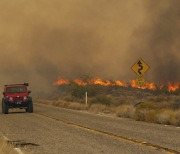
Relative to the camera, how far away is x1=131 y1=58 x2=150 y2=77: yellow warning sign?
24531 mm

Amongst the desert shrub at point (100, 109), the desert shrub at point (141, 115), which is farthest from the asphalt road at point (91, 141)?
the desert shrub at point (100, 109)

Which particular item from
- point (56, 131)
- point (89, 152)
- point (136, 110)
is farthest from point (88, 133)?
point (136, 110)

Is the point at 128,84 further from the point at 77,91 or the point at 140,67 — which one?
the point at 140,67

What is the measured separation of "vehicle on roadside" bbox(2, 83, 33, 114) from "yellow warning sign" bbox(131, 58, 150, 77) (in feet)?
25.0

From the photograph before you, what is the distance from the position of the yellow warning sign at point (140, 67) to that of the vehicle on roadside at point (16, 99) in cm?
762

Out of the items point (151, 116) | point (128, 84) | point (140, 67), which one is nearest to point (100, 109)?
point (140, 67)

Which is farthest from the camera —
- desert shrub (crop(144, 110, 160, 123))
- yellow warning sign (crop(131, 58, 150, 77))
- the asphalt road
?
yellow warning sign (crop(131, 58, 150, 77))

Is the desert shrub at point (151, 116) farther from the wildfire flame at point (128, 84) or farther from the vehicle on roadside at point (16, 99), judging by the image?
the wildfire flame at point (128, 84)

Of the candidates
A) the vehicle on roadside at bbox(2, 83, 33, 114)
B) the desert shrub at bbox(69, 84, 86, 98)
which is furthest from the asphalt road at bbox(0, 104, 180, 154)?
the desert shrub at bbox(69, 84, 86, 98)

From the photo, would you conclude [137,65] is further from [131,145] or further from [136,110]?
[131,145]

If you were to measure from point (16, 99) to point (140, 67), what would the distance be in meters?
8.63

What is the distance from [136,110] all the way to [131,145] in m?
11.5

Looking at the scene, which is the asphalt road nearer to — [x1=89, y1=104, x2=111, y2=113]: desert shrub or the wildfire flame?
[x1=89, y1=104, x2=111, y2=113]: desert shrub

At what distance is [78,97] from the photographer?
5816 centimetres
